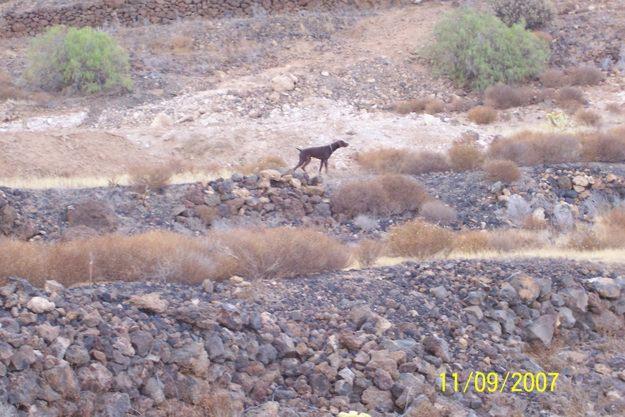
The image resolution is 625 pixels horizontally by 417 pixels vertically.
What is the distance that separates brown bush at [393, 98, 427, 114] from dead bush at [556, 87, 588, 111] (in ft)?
12.4

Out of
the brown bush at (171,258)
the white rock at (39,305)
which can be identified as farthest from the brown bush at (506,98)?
the white rock at (39,305)

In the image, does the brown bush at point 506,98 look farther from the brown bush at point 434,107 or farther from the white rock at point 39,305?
the white rock at point 39,305

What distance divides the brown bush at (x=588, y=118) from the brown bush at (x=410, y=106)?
13.9 feet

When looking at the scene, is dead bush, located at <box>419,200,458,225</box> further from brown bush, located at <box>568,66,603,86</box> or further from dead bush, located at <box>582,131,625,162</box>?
brown bush, located at <box>568,66,603,86</box>

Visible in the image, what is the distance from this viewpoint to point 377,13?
3606cm

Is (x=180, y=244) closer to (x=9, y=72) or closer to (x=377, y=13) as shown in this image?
(x=9, y=72)

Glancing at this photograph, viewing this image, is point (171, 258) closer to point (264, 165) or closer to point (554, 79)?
point (264, 165)

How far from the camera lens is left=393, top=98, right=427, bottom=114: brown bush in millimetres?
28516

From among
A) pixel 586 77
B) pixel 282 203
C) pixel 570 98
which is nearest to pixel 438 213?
pixel 282 203

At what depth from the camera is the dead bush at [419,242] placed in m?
15.6

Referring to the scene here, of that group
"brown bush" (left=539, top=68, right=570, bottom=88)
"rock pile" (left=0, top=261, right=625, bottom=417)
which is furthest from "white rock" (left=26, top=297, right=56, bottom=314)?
"brown bush" (left=539, top=68, right=570, bottom=88)

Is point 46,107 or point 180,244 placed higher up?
point 180,244

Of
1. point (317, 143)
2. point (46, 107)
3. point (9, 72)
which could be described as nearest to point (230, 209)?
point (317, 143)

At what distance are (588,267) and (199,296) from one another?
19.9ft
